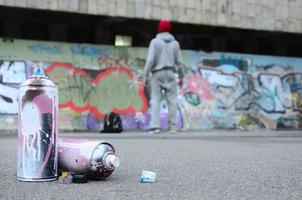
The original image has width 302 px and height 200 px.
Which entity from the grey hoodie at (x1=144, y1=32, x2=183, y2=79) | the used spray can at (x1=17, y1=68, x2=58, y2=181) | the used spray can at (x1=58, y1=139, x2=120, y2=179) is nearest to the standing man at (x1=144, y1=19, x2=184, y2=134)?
the grey hoodie at (x1=144, y1=32, x2=183, y2=79)

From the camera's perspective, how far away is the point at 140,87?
16.7 m

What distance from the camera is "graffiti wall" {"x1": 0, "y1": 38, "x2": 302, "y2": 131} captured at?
15.2m

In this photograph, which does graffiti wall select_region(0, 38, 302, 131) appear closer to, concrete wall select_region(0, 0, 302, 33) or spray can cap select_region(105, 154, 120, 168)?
concrete wall select_region(0, 0, 302, 33)

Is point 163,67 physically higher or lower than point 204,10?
lower

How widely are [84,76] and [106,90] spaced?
0.73 meters

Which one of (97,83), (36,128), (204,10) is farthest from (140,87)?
(36,128)

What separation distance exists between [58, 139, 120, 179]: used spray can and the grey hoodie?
6.98m

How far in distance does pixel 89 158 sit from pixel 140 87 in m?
A: 12.0

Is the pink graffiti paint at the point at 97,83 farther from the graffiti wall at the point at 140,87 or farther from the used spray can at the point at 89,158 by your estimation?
the used spray can at the point at 89,158

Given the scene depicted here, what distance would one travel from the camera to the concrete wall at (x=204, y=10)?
16.2 metres

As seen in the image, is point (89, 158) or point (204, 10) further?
point (204, 10)

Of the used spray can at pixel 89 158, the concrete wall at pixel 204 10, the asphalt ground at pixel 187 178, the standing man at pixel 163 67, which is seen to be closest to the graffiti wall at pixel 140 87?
the concrete wall at pixel 204 10

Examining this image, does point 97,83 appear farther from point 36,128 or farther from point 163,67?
point 36,128

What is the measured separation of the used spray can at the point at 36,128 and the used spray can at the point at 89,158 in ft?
0.64
